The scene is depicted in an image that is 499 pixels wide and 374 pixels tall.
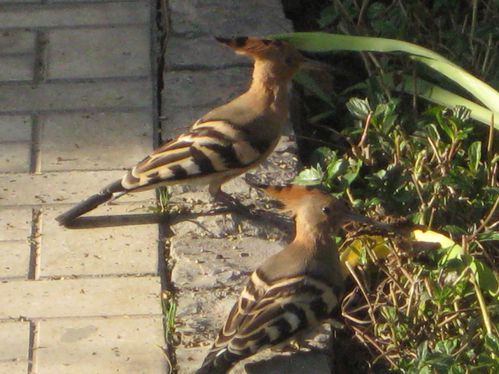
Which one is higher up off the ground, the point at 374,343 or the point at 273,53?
the point at 273,53

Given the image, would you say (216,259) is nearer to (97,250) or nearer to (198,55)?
(97,250)

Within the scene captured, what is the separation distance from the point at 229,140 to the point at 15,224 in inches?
32.8

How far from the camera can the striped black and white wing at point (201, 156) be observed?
4688 mm

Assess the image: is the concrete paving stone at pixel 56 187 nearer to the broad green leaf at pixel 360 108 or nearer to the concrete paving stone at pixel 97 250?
the concrete paving stone at pixel 97 250

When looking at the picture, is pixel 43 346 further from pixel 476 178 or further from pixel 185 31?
pixel 185 31

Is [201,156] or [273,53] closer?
[201,156]

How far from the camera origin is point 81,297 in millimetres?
4324

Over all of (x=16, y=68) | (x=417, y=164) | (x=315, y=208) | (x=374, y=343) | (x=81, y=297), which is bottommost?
(x=16, y=68)

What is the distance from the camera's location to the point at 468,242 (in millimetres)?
4301

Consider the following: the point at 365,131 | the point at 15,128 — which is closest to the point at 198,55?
the point at 15,128

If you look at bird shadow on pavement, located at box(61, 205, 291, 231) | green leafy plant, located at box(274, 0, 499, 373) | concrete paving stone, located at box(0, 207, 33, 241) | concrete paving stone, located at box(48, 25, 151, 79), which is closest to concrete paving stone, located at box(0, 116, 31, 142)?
concrete paving stone, located at box(48, 25, 151, 79)

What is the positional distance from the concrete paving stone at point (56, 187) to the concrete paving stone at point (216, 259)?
397 millimetres

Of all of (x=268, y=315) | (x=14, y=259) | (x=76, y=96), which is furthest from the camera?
(x=76, y=96)

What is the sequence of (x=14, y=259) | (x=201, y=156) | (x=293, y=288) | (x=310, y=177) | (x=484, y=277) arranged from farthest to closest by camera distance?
(x=201, y=156), (x=310, y=177), (x=14, y=259), (x=484, y=277), (x=293, y=288)
